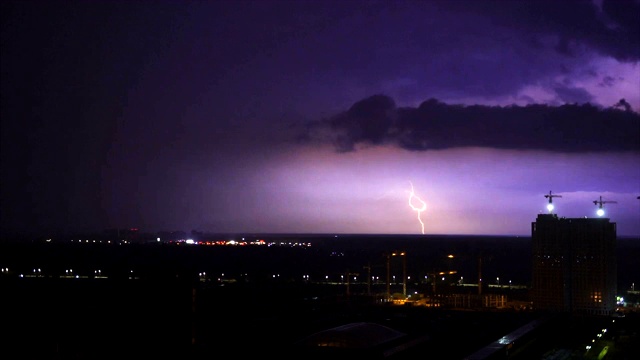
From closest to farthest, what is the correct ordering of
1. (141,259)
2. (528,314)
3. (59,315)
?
(59,315) < (528,314) < (141,259)

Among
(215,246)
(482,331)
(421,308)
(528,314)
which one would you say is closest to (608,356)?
(482,331)

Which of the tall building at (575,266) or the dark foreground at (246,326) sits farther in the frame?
the tall building at (575,266)

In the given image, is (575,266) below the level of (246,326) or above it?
above

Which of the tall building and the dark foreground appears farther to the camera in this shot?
the tall building

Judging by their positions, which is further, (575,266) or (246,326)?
(575,266)

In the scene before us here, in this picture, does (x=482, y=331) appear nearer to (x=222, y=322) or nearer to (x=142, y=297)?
(x=222, y=322)

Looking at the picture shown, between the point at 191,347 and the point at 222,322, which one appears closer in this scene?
the point at 191,347

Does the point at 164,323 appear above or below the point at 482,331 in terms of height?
above

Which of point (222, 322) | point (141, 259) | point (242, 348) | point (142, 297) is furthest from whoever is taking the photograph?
point (141, 259)
